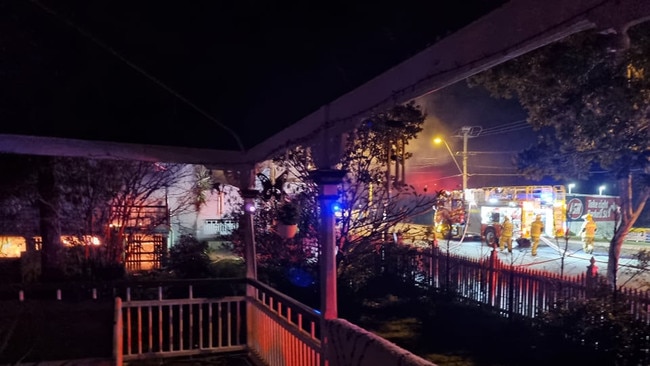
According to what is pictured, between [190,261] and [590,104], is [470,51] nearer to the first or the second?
[590,104]

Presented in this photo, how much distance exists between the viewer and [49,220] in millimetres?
9992

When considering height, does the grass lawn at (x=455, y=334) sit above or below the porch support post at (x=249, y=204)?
below

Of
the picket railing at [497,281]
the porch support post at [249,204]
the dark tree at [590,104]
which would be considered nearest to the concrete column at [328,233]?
the porch support post at [249,204]

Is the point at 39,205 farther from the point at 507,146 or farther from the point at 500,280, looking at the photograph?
the point at 507,146

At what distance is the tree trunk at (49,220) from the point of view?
9812 millimetres

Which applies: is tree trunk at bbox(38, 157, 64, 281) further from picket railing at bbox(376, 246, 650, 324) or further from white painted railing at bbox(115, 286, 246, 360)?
picket railing at bbox(376, 246, 650, 324)

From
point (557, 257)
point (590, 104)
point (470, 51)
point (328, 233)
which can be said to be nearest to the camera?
point (470, 51)

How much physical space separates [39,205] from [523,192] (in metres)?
→ 20.3

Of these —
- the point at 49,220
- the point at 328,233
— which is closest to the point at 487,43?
the point at 328,233

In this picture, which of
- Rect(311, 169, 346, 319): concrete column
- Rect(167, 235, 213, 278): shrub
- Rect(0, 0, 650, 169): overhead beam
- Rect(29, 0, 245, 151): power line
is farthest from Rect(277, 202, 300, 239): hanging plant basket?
Rect(167, 235, 213, 278): shrub

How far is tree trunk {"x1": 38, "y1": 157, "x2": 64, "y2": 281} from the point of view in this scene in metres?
9.81

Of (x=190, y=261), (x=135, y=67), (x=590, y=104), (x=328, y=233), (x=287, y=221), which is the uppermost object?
(x=590, y=104)

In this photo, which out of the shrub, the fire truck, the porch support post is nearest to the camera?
the porch support post

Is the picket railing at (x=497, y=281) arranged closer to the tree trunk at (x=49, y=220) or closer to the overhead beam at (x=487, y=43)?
the overhead beam at (x=487, y=43)
